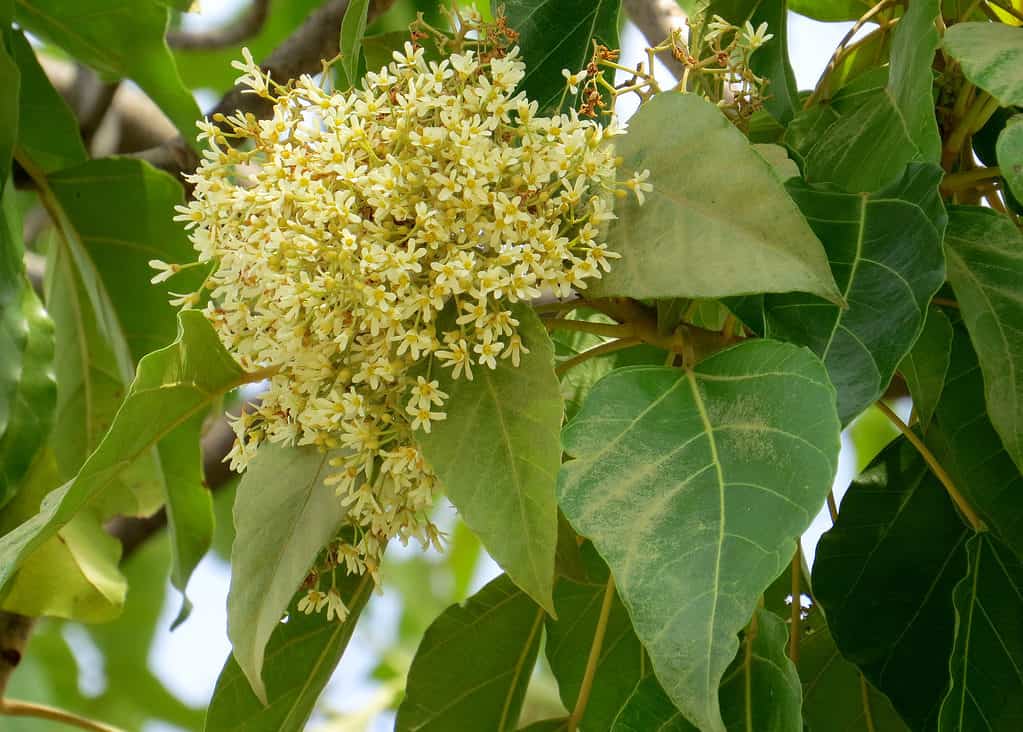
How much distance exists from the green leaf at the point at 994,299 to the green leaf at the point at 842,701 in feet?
0.80

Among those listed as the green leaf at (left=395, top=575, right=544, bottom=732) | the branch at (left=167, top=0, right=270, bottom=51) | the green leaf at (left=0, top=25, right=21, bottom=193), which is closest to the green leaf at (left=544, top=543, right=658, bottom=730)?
the green leaf at (left=395, top=575, right=544, bottom=732)

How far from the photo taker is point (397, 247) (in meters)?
0.56

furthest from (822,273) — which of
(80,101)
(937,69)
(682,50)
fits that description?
(80,101)

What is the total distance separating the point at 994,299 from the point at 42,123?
38.3 inches

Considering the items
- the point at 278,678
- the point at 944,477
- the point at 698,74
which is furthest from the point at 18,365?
the point at 944,477

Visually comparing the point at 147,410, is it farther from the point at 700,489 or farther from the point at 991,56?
the point at 991,56

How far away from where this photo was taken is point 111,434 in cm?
61

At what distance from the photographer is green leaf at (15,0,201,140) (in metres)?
1.13

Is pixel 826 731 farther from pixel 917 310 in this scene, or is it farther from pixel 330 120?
pixel 330 120

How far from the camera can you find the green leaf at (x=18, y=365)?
3.38ft

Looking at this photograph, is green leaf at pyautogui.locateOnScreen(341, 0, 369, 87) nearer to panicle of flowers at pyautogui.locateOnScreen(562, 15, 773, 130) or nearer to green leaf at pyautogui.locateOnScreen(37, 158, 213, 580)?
panicle of flowers at pyautogui.locateOnScreen(562, 15, 773, 130)

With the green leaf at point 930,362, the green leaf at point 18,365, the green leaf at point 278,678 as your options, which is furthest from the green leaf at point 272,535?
the green leaf at point 18,365

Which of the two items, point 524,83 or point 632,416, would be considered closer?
point 632,416

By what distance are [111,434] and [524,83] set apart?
34cm
